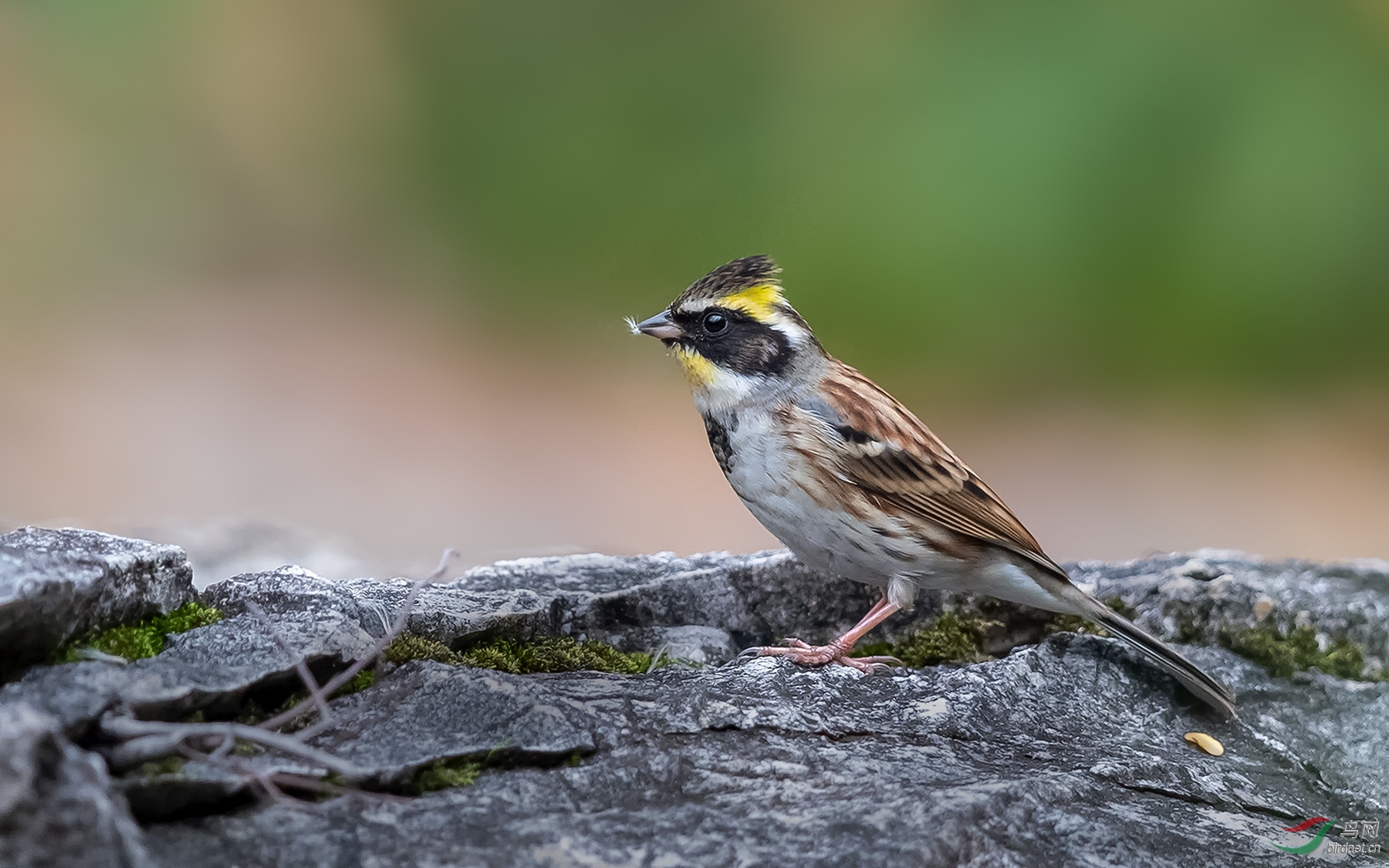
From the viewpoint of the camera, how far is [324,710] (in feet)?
6.96

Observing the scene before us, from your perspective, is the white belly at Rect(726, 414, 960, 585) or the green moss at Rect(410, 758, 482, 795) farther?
the white belly at Rect(726, 414, 960, 585)

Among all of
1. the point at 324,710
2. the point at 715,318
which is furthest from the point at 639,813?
the point at 715,318

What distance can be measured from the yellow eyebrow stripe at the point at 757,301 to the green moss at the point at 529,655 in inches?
45.0

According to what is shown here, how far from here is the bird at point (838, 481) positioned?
3545mm

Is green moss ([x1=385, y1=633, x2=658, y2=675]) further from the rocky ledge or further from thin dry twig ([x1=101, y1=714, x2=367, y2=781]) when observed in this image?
thin dry twig ([x1=101, y1=714, x2=367, y2=781])

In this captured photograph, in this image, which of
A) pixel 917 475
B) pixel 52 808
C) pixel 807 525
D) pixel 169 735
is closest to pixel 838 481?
pixel 807 525

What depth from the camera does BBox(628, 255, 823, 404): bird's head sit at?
143 inches

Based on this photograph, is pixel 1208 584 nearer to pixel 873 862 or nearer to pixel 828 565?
pixel 828 565

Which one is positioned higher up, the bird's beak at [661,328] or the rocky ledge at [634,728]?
the bird's beak at [661,328]

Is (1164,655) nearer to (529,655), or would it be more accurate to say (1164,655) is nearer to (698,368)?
(698,368)

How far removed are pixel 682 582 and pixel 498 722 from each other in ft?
4.42

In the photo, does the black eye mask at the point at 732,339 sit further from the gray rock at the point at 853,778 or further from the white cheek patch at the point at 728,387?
the gray rock at the point at 853,778

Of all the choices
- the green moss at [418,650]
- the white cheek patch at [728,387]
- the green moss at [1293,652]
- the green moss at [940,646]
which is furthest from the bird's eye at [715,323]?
the green moss at [1293,652]

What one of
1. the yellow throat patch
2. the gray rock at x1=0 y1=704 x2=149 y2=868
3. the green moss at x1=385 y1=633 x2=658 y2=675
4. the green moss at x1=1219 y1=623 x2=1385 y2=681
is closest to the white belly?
the yellow throat patch
